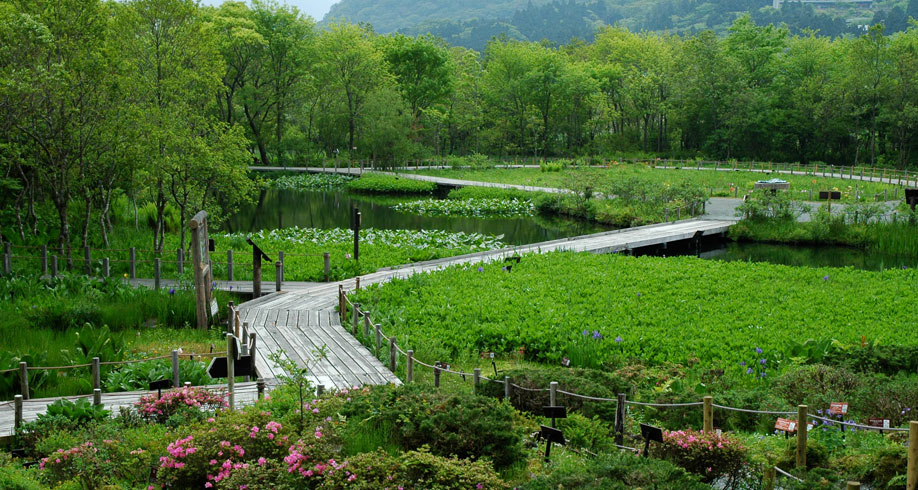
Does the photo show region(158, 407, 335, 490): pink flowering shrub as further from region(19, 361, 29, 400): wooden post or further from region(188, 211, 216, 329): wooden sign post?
region(188, 211, 216, 329): wooden sign post

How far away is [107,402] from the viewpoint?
1086cm

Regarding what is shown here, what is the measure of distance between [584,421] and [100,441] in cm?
535

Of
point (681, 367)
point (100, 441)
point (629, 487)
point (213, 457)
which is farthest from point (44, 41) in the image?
point (629, 487)

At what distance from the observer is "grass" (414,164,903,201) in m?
41.7

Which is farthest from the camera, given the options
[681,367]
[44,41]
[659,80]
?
[659,80]

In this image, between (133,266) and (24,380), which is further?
(133,266)

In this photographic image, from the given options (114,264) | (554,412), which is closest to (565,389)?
Answer: (554,412)

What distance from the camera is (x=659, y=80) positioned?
68.3 meters

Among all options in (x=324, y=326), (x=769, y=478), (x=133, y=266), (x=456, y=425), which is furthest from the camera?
Answer: (x=133, y=266)

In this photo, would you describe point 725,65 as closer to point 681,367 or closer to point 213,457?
point 681,367

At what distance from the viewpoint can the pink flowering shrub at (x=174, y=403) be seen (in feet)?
32.6

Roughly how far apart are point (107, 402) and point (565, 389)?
20.1 ft

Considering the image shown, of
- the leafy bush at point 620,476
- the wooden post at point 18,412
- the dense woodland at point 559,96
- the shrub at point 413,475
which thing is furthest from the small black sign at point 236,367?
the dense woodland at point 559,96

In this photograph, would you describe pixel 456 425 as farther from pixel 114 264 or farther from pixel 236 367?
pixel 114 264
